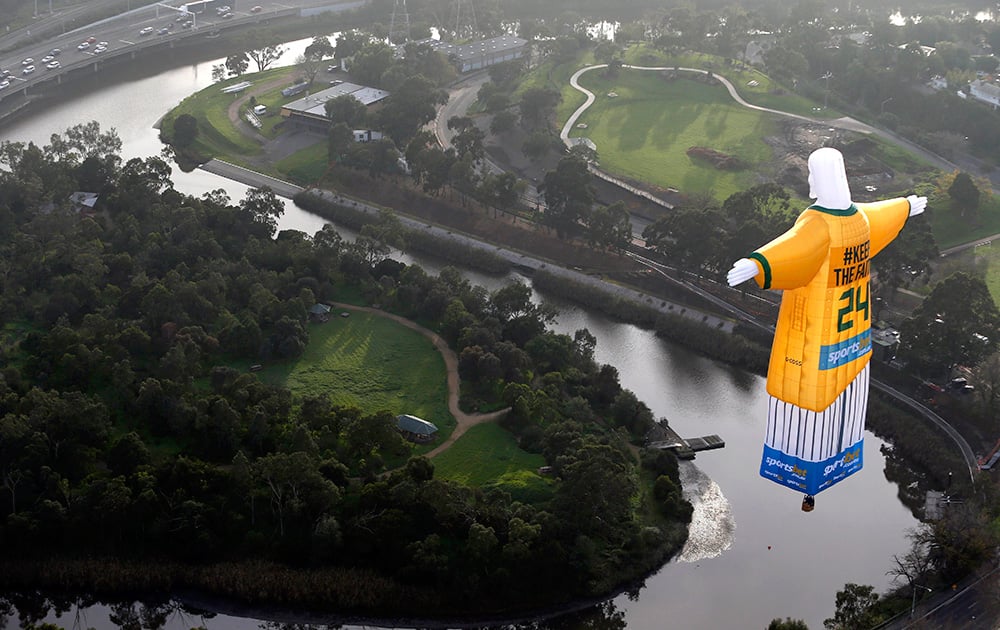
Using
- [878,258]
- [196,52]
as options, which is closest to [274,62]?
[196,52]

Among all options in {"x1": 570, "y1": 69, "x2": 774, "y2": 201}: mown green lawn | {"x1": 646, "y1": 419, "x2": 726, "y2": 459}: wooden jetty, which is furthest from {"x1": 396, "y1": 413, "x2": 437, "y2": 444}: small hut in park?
{"x1": 570, "y1": 69, "x2": 774, "y2": 201}: mown green lawn

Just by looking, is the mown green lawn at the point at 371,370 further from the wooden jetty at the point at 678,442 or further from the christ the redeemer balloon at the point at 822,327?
the christ the redeemer balloon at the point at 822,327

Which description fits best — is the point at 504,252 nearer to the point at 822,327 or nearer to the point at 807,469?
the point at 807,469

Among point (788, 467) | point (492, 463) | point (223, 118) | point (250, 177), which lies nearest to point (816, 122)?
point (250, 177)

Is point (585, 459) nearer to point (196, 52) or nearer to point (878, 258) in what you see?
point (878, 258)

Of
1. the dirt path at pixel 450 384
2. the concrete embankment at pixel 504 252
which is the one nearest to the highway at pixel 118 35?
the concrete embankment at pixel 504 252

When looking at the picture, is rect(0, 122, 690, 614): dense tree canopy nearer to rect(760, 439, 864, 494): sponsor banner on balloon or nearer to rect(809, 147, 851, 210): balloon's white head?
rect(760, 439, 864, 494): sponsor banner on balloon

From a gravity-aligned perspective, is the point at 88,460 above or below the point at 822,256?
below
